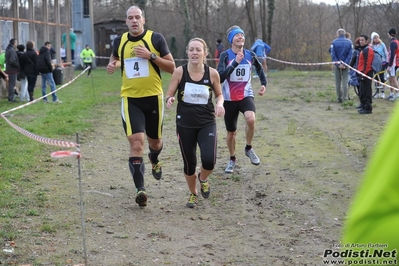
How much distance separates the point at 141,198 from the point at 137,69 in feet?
4.83

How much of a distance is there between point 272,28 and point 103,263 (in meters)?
37.8

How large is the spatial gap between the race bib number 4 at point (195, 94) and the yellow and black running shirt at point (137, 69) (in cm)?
45

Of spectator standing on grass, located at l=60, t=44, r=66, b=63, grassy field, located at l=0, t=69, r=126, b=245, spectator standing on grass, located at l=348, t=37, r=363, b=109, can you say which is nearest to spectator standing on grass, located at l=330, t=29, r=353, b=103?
spectator standing on grass, located at l=348, t=37, r=363, b=109

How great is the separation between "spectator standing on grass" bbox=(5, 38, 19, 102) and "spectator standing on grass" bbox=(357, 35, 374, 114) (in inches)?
400

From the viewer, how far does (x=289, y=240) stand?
624cm

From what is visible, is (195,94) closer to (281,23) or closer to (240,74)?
(240,74)

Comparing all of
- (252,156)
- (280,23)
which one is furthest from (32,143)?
(280,23)

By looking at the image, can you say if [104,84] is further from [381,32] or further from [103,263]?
[103,263]

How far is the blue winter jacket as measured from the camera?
1819 cm

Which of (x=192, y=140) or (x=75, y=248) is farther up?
(x=192, y=140)

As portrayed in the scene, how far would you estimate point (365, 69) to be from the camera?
637 inches

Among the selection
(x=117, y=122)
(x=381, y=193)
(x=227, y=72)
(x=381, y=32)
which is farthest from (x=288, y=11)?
(x=381, y=193)

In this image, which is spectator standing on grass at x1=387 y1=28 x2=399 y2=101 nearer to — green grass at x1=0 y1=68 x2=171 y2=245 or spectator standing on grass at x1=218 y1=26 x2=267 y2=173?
green grass at x1=0 y1=68 x2=171 y2=245

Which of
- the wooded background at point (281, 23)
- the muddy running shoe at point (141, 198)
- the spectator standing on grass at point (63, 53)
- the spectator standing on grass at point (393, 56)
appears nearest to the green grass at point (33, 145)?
the muddy running shoe at point (141, 198)
